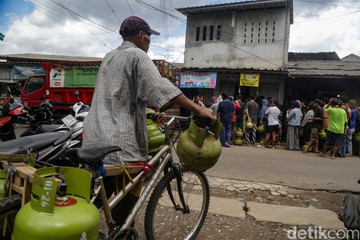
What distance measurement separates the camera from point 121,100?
2.09 metres

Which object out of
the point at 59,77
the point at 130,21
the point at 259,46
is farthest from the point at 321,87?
the point at 130,21

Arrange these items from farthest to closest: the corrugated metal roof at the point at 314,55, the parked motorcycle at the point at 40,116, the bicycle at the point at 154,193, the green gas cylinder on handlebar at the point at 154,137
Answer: the corrugated metal roof at the point at 314,55, the parked motorcycle at the point at 40,116, the green gas cylinder on handlebar at the point at 154,137, the bicycle at the point at 154,193

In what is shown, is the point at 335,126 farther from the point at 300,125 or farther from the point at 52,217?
the point at 52,217

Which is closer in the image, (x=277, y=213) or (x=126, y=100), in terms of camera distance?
(x=126, y=100)

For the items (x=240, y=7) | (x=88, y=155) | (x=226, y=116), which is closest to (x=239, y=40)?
(x=240, y=7)

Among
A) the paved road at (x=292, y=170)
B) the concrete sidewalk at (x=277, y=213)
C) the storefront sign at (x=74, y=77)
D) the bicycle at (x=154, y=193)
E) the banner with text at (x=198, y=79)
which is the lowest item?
the concrete sidewalk at (x=277, y=213)

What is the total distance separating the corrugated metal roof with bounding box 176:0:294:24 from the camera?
14853 mm

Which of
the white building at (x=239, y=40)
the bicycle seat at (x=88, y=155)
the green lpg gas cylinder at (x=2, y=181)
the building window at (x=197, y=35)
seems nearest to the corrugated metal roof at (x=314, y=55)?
the white building at (x=239, y=40)

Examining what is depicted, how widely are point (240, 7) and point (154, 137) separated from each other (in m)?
14.8

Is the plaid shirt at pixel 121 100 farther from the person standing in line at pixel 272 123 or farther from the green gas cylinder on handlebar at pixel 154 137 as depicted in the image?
the person standing in line at pixel 272 123

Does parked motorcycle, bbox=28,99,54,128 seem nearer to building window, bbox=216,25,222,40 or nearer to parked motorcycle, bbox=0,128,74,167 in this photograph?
parked motorcycle, bbox=0,128,74,167

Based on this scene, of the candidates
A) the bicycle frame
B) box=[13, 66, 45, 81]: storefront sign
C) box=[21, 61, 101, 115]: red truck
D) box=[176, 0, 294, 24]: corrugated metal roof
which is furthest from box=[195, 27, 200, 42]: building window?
the bicycle frame

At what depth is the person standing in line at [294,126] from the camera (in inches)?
392

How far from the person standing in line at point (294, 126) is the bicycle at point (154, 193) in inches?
309
